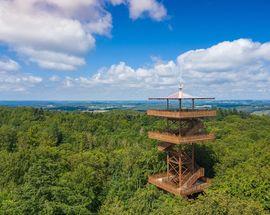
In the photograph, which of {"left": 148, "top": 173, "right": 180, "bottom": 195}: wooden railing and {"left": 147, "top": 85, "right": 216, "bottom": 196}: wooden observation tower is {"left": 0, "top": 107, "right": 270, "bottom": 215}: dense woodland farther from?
{"left": 147, "top": 85, "right": 216, "bottom": 196}: wooden observation tower

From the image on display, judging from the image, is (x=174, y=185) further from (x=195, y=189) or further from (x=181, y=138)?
(x=181, y=138)

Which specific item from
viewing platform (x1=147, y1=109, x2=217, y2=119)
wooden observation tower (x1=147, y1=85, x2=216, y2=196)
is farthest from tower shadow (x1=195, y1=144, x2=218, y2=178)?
viewing platform (x1=147, y1=109, x2=217, y2=119)

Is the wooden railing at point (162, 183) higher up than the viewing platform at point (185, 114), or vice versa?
→ the viewing platform at point (185, 114)

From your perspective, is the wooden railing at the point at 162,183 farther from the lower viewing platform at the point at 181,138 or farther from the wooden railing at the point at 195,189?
the lower viewing platform at the point at 181,138

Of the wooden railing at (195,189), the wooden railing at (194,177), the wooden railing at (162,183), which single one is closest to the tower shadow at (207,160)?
the wooden railing at (194,177)

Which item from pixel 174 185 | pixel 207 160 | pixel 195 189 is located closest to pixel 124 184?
pixel 174 185

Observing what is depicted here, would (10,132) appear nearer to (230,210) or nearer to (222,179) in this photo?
(222,179)

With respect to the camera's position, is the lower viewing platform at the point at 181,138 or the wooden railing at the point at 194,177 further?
the wooden railing at the point at 194,177
